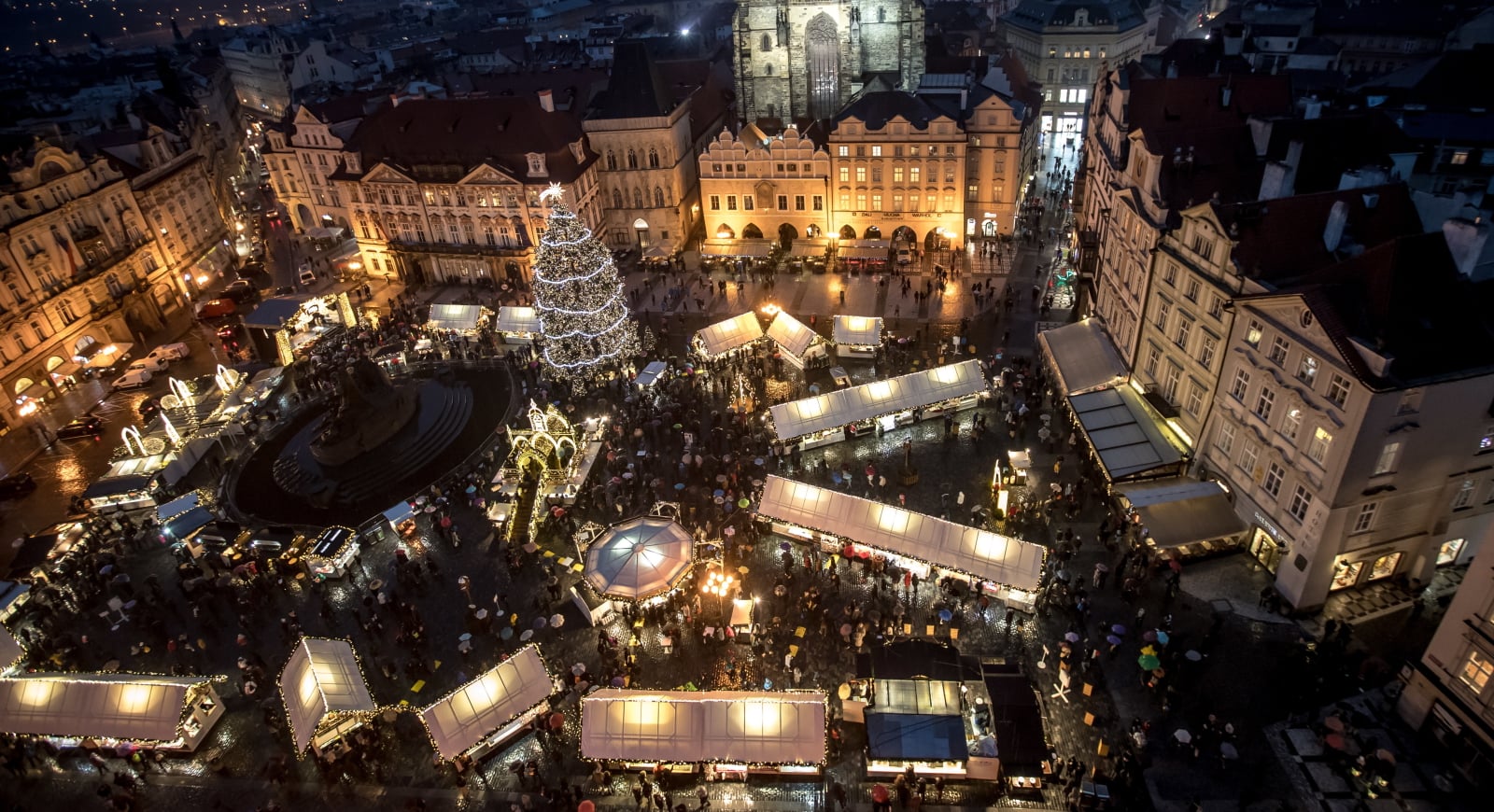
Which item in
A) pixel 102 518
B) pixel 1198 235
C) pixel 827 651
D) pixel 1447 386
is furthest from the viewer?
A: pixel 102 518

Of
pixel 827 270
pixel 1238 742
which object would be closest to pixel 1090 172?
pixel 827 270

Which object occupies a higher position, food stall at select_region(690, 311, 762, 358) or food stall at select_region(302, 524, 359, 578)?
food stall at select_region(690, 311, 762, 358)

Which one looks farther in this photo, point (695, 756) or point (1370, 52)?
point (1370, 52)

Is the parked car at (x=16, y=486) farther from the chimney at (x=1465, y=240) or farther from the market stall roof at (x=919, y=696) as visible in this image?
the chimney at (x=1465, y=240)

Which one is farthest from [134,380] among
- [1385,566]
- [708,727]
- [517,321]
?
[1385,566]

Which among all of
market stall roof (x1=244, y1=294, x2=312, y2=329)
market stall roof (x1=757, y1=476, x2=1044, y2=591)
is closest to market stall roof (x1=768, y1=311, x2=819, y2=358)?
market stall roof (x1=757, y1=476, x2=1044, y2=591)

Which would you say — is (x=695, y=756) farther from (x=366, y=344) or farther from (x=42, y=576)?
(x=366, y=344)

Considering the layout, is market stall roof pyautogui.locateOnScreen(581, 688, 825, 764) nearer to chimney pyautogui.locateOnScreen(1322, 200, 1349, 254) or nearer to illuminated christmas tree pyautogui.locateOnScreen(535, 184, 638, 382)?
illuminated christmas tree pyautogui.locateOnScreen(535, 184, 638, 382)

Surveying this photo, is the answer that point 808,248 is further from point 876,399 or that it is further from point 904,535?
point 904,535

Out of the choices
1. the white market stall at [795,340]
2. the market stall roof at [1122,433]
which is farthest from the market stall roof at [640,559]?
the market stall roof at [1122,433]
